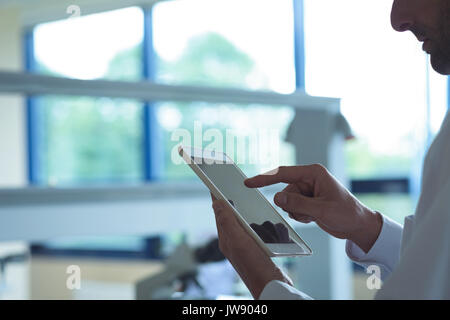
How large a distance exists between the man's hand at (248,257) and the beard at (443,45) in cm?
38

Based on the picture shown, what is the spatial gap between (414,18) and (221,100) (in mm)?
934

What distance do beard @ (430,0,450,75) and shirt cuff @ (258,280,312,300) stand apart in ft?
1.32

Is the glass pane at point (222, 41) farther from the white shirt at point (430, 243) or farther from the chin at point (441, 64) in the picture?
the white shirt at point (430, 243)

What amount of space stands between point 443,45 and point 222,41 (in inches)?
160

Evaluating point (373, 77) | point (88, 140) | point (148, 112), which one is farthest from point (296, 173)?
point (88, 140)

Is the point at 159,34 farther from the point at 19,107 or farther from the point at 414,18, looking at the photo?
the point at 414,18

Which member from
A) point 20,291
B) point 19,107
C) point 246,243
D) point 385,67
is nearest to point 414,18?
point 246,243

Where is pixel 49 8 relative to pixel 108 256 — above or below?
above

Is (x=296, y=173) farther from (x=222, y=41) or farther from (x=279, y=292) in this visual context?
(x=222, y=41)

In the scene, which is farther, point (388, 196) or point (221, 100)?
point (388, 196)

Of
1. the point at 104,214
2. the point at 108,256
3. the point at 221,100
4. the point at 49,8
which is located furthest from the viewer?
the point at 49,8

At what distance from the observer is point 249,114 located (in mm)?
4637

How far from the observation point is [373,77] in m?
3.28

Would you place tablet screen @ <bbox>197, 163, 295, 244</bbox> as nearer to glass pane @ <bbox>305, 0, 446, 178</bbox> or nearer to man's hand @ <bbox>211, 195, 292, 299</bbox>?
man's hand @ <bbox>211, 195, 292, 299</bbox>
